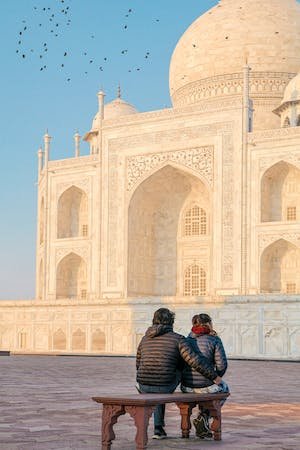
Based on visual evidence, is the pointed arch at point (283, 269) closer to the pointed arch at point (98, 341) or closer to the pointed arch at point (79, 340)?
the pointed arch at point (98, 341)

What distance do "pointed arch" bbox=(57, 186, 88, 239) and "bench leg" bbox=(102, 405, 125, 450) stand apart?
2755 cm

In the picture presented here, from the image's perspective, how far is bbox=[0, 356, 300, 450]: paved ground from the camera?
5848 mm

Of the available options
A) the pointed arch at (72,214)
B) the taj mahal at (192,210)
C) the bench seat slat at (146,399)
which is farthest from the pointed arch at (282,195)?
the bench seat slat at (146,399)

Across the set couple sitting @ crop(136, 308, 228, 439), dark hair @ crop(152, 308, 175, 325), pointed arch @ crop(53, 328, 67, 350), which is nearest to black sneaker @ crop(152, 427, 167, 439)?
couple sitting @ crop(136, 308, 228, 439)

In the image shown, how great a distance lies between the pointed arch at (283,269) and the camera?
1110 inches

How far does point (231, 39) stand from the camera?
33500 millimetres

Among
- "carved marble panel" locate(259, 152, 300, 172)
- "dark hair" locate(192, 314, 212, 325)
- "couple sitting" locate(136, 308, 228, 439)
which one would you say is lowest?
"couple sitting" locate(136, 308, 228, 439)

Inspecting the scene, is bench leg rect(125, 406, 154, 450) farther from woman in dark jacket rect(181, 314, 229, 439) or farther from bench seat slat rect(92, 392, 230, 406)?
woman in dark jacket rect(181, 314, 229, 439)

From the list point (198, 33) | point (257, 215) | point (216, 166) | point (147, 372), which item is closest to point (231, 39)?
point (198, 33)

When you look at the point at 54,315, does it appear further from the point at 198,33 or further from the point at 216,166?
the point at 198,33

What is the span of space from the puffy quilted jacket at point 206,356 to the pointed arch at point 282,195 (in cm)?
2233

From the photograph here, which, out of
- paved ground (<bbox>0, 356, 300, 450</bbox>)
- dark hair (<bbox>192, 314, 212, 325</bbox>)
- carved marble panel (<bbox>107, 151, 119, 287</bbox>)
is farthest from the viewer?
carved marble panel (<bbox>107, 151, 119, 287</bbox>)

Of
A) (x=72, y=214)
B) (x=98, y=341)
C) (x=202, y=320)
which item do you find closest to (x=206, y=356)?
(x=202, y=320)

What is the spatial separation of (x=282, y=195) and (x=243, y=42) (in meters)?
7.87
